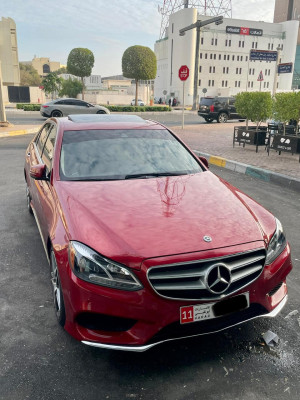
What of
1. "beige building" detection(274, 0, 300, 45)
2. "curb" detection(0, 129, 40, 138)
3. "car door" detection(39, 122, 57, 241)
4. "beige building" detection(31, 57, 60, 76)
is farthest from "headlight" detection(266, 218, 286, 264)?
"beige building" detection(31, 57, 60, 76)

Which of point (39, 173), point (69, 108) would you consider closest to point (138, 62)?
point (69, 108)

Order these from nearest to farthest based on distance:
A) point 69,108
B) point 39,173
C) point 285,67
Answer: point 39,173
point 69,108
point 285,67

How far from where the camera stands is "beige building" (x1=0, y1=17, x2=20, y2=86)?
60500 mm

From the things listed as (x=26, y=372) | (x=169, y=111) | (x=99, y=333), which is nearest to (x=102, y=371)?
(x=99, y=333)

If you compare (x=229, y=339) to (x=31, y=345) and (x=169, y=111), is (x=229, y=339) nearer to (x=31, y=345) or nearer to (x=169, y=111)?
(x=31, y=345)

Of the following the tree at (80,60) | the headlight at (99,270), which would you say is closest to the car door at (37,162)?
the headlight at (99,270)

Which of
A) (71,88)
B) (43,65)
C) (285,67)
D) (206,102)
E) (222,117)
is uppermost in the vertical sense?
(43,65)

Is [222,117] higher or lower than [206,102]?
lower

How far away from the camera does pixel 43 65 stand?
12700cm

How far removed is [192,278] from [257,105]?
411 inches

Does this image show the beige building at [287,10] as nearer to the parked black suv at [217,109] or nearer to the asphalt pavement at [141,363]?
the parked black suv at [217,109]

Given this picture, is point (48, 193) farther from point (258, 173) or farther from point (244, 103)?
point (244, 103)

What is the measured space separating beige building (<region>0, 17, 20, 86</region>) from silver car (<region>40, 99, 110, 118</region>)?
46.6 meters

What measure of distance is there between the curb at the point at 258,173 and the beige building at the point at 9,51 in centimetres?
6215
